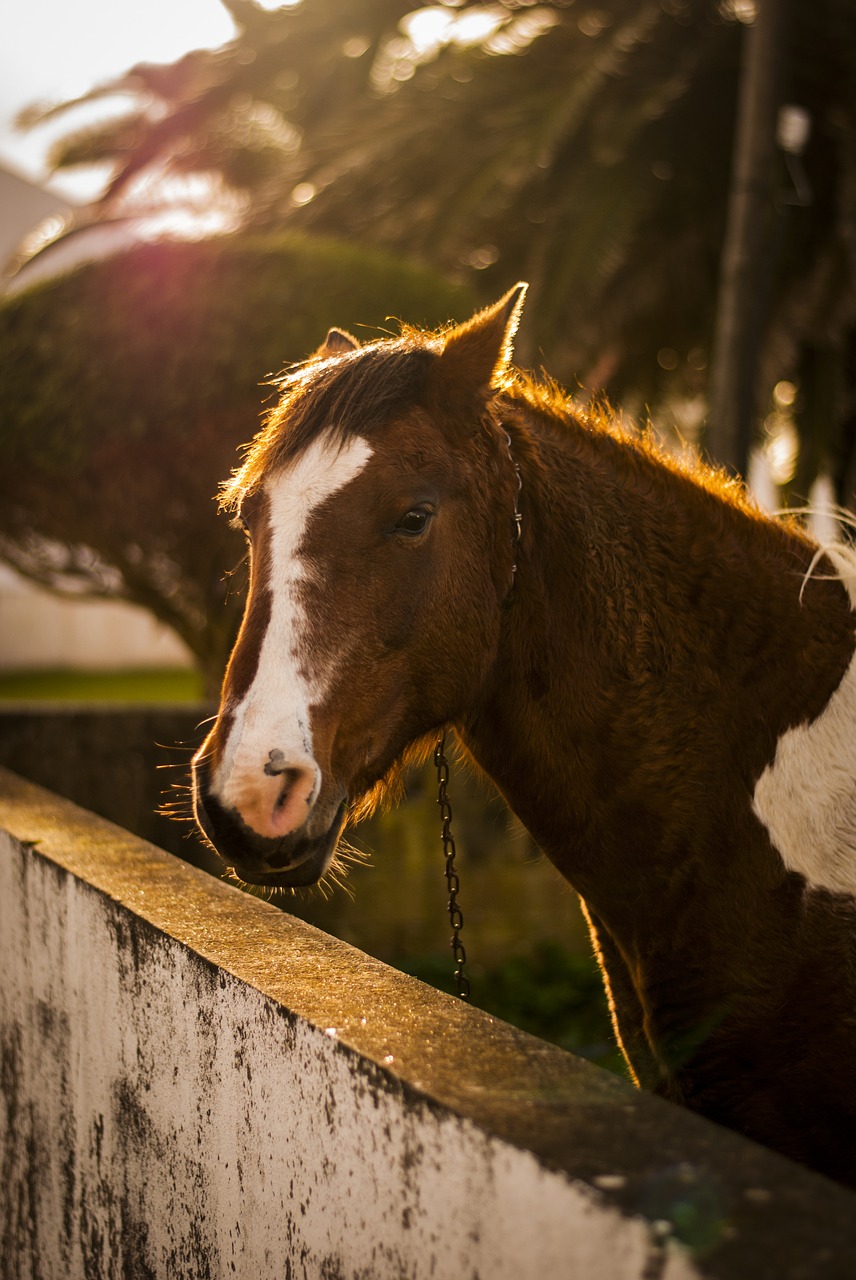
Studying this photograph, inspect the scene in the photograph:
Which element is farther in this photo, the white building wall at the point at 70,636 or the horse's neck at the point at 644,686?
the white building wall at the point at 70,636

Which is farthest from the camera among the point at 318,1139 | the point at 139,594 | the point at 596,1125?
the point at 139,594

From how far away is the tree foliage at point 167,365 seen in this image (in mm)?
6301

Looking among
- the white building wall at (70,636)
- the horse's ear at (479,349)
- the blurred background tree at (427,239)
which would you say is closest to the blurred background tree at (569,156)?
the blurred background tree at (427,239)

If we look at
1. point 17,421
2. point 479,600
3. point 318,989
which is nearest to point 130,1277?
point 318,989

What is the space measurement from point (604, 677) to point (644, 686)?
0.09m

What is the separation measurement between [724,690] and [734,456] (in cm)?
343

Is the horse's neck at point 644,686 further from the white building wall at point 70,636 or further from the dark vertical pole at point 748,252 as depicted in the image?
the white building wall at point 70,636

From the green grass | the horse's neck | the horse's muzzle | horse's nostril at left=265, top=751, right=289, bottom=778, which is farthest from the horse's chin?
the green grass

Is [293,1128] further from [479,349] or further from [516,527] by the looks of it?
[479,349]

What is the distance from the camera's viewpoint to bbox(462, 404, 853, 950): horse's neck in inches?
87.0

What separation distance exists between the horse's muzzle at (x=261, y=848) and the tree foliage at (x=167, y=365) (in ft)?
15.0

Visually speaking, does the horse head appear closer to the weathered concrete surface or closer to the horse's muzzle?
the horse's muzzle

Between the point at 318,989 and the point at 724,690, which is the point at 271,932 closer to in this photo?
the point at 318,989

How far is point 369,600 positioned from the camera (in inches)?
81.8
